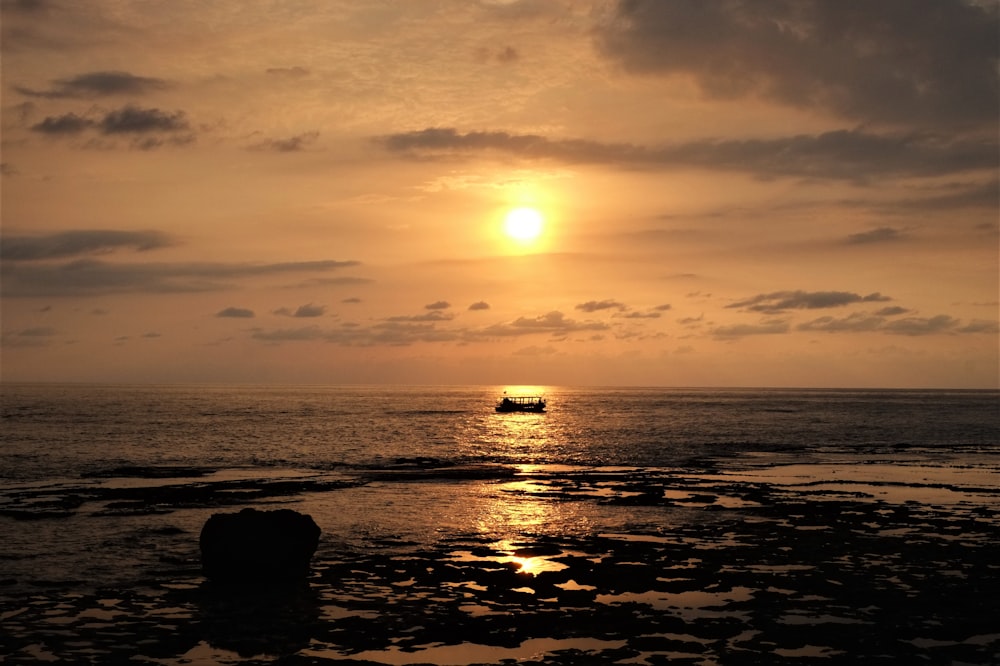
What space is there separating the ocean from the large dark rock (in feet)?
3.04

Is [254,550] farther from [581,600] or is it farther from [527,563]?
[581,600]

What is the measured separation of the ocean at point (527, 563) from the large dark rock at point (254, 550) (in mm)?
925

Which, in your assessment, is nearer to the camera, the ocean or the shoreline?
the shoreline

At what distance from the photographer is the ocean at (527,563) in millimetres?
19016

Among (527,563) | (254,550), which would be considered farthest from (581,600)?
(254,550)

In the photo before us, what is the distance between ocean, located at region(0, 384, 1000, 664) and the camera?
1902 cm

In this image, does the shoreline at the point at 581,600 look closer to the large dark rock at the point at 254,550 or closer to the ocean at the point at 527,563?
the ocean at the point at 527,563

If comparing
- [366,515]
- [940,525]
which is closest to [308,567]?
[366,515]

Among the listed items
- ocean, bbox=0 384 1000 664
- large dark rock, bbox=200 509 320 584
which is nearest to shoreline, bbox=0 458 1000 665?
ocean, bbox=0 384 1000 664

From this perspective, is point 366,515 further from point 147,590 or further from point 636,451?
point 636,451

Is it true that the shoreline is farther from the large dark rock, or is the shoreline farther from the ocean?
the large dark rock

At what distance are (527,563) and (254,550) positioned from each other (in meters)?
7.99

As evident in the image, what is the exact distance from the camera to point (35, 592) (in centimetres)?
2381

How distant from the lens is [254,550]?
82.0ft
